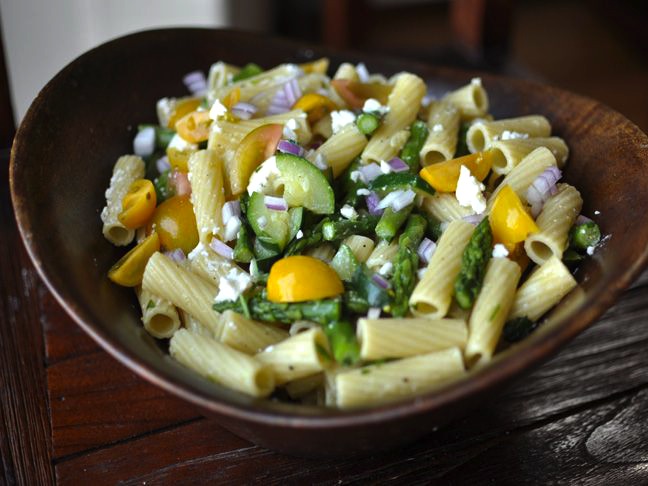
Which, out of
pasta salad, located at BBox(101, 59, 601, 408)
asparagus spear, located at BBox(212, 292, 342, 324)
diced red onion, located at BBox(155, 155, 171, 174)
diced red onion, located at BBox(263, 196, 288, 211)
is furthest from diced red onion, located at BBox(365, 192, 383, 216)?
diced red onion, located at BBox(155, 155, 171, 174)

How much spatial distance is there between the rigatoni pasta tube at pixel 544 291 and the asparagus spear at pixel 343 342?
13.7 inches

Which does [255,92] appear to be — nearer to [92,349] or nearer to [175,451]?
[92,349]

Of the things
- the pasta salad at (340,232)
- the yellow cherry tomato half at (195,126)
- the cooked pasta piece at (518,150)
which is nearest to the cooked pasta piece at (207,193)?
the pasta salad at (340,232)

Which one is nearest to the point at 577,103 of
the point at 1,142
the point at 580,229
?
the point at 580,229

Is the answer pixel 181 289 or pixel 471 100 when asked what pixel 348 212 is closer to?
pixel 181 289

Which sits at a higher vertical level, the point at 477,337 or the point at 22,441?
the point at 477,337

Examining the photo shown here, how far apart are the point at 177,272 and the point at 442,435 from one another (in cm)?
67

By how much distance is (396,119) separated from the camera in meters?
1.92

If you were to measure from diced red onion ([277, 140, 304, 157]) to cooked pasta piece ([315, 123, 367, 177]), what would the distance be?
0.06m

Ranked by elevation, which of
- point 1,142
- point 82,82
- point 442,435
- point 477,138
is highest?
point 82,82

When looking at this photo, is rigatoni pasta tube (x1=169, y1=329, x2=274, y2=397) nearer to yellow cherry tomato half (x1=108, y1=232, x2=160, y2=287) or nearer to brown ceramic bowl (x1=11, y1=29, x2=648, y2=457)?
brown ceramic bowl (x1=11, y1=29, x2=648, y2=457)

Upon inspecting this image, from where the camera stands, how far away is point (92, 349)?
1.87m

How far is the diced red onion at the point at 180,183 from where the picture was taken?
1859mm

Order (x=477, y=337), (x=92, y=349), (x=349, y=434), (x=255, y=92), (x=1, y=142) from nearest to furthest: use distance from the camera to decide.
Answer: (x=349, y=434), (x=477, y=337), (x=92, y=349), (x=255, y=92), (x=1, y=142)
